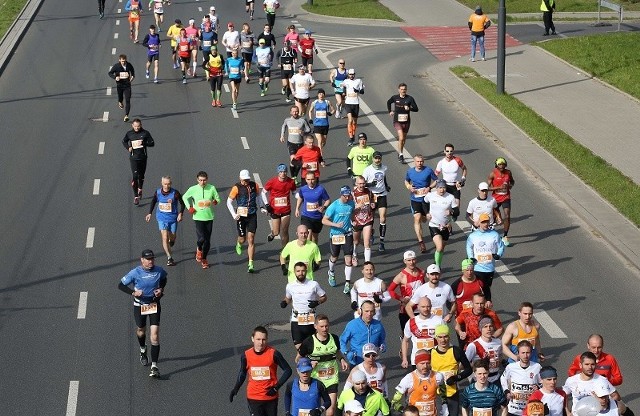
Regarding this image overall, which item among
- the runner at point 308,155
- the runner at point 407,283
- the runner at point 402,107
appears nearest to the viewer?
the runner at point 407,283

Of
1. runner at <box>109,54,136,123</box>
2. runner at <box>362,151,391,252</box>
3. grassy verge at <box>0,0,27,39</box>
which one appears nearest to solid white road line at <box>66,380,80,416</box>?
runner at <box>362,151,391,252</box>

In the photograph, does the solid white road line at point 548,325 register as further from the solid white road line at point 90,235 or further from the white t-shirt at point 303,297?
the solid white road line at point 90,235

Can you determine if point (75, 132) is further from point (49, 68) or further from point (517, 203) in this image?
point (517, 203)

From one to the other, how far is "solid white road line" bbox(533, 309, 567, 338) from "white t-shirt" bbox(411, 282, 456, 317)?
2412mm

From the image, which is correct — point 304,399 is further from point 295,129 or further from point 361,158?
point 295,129

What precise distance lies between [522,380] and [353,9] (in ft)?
131

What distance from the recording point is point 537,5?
52375 millimetres

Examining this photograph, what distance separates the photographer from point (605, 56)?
135ft

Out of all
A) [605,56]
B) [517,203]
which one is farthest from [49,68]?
[517,203]

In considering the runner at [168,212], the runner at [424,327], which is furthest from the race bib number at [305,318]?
Result: the runner at [168,212]

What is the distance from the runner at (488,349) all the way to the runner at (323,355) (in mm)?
1622

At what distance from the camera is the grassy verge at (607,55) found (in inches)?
1495

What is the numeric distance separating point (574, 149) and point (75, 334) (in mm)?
14799

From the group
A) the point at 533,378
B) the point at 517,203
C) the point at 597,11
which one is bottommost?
the point at 597,11
